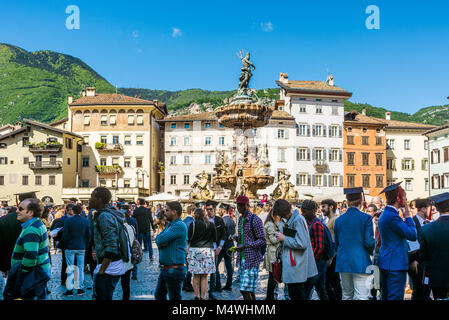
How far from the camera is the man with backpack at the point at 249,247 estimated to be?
7426mm

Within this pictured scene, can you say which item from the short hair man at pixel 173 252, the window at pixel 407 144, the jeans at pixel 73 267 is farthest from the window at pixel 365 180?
the short hair man at pixel 173 252

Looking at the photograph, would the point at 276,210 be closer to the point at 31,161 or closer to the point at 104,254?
the point at 104,254

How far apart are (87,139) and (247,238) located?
5447 centimetres

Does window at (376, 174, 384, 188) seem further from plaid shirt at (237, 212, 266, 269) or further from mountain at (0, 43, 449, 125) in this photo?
plaid shirt at (237, 212, 266, 269)

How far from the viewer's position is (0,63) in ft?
484

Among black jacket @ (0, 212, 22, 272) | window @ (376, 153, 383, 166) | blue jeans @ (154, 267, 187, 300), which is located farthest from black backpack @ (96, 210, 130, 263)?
window @ (376, 153, 383, 166)

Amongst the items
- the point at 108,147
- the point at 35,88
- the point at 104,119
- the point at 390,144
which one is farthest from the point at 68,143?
the point at 35,88

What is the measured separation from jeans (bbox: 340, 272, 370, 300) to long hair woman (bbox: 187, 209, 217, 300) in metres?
2.43

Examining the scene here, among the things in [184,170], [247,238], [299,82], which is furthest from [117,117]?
[247,238]

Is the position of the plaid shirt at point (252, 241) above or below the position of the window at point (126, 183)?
below

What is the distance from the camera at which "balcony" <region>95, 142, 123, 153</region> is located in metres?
57.8

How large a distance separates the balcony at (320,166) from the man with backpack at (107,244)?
52.8 meters

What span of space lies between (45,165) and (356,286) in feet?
176

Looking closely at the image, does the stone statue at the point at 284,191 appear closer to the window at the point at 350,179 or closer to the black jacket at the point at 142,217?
the black jacket at the point at 142,217
